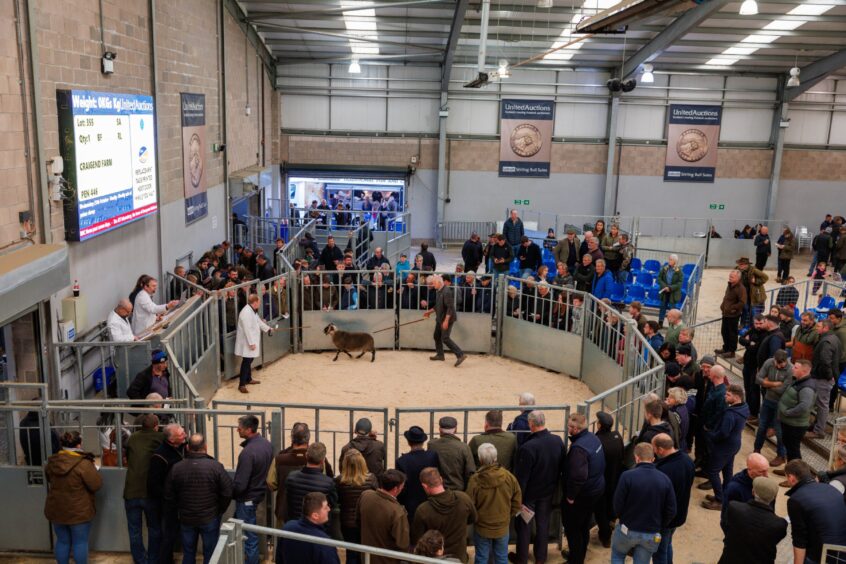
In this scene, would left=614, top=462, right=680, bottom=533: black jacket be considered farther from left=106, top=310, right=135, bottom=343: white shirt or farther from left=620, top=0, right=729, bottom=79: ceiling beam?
left=620, top=0, right=729, bottom=79: ceiling beam

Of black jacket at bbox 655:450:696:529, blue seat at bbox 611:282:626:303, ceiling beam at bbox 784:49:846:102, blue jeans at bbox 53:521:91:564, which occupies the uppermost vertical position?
A: ceiling beam at bbox 784:49:846:102

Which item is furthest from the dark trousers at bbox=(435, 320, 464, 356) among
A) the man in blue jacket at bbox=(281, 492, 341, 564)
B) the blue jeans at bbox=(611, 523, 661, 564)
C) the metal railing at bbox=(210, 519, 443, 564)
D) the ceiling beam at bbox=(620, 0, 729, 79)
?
the ceiling beam at bbox=(620, 0, 729, 79)

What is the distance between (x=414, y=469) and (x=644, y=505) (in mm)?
1813

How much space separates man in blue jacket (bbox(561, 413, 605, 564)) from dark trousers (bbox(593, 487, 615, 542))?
230mm

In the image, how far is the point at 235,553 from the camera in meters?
4.94

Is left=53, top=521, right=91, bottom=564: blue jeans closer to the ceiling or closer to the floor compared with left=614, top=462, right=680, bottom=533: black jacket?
closer to the floor

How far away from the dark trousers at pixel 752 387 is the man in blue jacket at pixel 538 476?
15.2 feet

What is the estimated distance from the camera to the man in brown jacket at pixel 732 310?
1230 cm

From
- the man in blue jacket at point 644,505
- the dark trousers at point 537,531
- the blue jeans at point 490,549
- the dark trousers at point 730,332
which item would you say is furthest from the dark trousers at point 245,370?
the dark trousers at point 730,332

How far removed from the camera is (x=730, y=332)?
12.7 metres

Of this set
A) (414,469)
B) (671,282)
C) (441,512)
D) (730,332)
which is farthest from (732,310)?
(441,512)

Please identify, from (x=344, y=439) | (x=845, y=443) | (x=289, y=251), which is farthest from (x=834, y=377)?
(x=289, y=251)

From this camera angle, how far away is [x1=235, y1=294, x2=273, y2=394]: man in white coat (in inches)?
435

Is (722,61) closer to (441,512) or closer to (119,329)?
(119,329)
